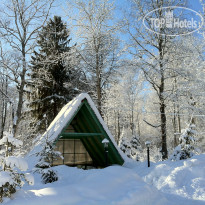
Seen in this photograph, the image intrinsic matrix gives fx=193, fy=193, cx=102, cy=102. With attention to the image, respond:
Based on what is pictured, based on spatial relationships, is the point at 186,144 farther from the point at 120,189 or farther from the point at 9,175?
the point at 9,175

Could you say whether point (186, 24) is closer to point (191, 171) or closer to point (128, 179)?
point (191, 171)

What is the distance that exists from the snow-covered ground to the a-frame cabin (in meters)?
1.75

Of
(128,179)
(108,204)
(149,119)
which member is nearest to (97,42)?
(128,179)

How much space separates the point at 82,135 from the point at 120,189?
4.49 m

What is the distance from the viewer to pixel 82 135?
27.5 ft

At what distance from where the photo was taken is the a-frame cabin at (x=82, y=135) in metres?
8.21

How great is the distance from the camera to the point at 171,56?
11.9 metres

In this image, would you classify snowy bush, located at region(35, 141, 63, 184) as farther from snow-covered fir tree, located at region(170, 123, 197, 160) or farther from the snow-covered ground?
snow-covered fir tree, located at region(170, 123, 197, 160)

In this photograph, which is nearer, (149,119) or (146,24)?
(146,24)

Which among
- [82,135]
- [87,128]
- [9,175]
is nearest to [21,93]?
[87,128]

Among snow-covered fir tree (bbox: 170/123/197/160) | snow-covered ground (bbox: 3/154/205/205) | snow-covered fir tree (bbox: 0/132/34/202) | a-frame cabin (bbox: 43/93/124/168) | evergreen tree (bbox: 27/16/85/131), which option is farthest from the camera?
evergreen tree (bbox: 27/16/85/131)

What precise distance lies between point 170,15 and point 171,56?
94.5 inches

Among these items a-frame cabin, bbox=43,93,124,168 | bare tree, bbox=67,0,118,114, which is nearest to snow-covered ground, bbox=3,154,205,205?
a-frame cabin, bbox=43,93,124,168

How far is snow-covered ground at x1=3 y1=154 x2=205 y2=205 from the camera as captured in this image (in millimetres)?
3373
